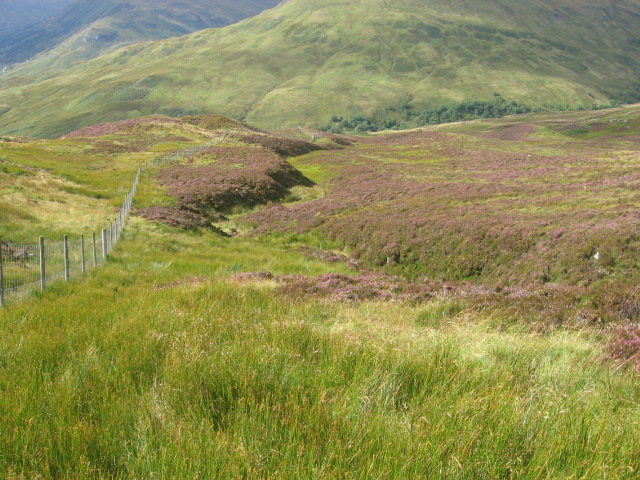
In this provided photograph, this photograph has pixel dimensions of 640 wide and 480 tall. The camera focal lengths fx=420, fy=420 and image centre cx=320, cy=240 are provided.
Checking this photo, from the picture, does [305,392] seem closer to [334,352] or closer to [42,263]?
[334,352]

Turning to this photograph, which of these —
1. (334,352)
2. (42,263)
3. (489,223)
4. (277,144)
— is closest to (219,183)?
(489,223)

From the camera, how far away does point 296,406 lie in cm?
310

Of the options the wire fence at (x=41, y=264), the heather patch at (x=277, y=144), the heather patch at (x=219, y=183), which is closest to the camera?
the wire fence at (x=41, y=264)

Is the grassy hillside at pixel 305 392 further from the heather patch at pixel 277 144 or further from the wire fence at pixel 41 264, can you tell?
the heather patch at pixel 277 144

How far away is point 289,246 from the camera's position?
28.4 meters

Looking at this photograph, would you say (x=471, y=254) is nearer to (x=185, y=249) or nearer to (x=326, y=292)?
(x=326, y=292)

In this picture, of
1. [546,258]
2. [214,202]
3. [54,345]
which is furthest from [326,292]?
[214,202]

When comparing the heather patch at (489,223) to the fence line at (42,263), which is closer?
the fence line at (42,263)

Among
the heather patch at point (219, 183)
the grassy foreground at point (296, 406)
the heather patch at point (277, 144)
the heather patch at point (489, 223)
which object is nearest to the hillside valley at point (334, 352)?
the grassy foreground at point (296, 406)

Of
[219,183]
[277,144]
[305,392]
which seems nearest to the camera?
[305,392]

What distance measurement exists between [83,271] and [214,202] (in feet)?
84.3

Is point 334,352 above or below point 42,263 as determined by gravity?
above

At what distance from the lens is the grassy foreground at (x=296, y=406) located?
2.63m

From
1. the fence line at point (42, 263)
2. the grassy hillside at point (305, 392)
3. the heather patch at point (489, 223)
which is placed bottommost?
the heather patch at point (489, 223)
